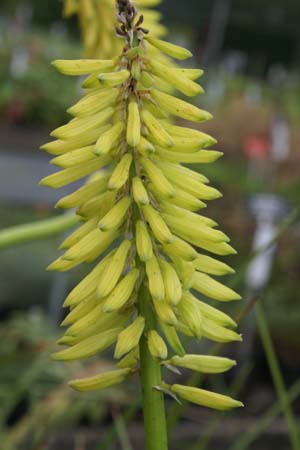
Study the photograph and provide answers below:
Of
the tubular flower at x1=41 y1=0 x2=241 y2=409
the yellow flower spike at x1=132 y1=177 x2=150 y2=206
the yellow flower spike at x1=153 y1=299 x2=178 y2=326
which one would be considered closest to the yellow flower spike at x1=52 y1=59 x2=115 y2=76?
the tubular flower at x1=41 y1=0 x2=241 y2=409

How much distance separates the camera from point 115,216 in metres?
0.76

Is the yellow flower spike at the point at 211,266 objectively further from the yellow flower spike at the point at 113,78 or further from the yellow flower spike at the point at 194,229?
the yellow flower spike at the point at 113,78

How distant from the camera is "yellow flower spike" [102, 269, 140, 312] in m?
0.74

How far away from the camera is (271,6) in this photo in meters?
15.6

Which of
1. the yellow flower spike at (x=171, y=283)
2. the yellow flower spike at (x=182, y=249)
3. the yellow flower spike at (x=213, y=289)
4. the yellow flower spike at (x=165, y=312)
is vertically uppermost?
the yellow flower spike at (x=182, y=249)

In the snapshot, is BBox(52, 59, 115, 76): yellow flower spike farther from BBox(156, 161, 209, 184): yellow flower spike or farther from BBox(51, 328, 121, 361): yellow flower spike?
BBox(51, 328, 121, 361): yellow flower spike

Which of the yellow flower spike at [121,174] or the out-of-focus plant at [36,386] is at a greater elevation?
the yellow flower spike at [121,174]

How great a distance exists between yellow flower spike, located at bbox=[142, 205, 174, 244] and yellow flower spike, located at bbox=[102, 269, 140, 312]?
0.12 ft

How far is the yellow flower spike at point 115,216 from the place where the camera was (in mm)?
751

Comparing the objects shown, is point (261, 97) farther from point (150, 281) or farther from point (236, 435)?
point (150, 281)

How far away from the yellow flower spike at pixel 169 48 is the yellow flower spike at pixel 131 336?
25 cm

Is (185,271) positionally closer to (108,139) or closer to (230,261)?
(108,139)

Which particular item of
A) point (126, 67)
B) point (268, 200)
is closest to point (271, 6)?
point (268, 200)

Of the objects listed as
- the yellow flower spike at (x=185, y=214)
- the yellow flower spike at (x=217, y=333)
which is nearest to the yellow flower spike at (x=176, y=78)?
the yellow flower spike at (x=185, y=214)
